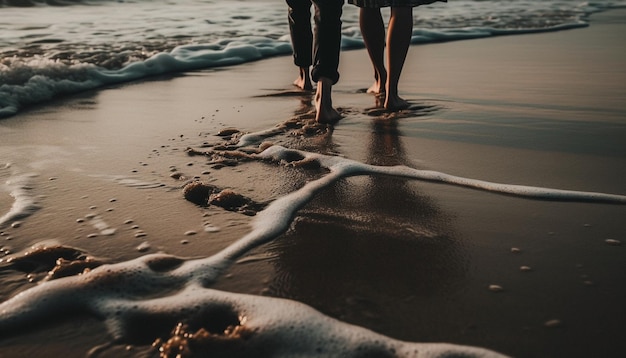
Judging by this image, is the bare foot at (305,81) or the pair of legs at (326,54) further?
the bare foot at (305,81)

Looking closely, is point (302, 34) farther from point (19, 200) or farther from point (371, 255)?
point (371, 255)

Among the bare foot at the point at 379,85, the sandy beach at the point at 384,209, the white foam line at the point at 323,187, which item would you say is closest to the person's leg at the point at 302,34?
the sandy beach at the point at 384,209

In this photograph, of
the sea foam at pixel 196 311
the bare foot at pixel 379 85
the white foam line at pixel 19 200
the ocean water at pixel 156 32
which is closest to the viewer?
the sea foam at pixel 196 311

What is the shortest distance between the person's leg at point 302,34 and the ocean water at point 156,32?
4.59ft

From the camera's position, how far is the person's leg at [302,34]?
12.3 ft

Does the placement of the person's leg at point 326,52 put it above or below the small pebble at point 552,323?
above

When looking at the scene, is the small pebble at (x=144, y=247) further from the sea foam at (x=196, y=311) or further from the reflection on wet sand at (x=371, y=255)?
the reflection on wet sand at (x=371, y=255)

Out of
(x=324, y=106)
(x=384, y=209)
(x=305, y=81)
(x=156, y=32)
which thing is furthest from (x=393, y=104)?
(x=156, y=32)

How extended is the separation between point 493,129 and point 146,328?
1960mm

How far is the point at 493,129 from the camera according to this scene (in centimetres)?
262

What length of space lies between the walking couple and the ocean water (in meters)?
1.69

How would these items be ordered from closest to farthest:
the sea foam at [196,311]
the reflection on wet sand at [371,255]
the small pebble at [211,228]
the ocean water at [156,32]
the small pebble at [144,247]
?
the sea foam at [196,311]
the reflection on wet sand at [371,255]
the small pebble at [144,247]
the small pebble at [211,228]
the ocean water at [156,32]

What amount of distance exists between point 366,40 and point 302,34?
54cm

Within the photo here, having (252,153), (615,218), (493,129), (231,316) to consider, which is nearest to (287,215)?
(231,316)
